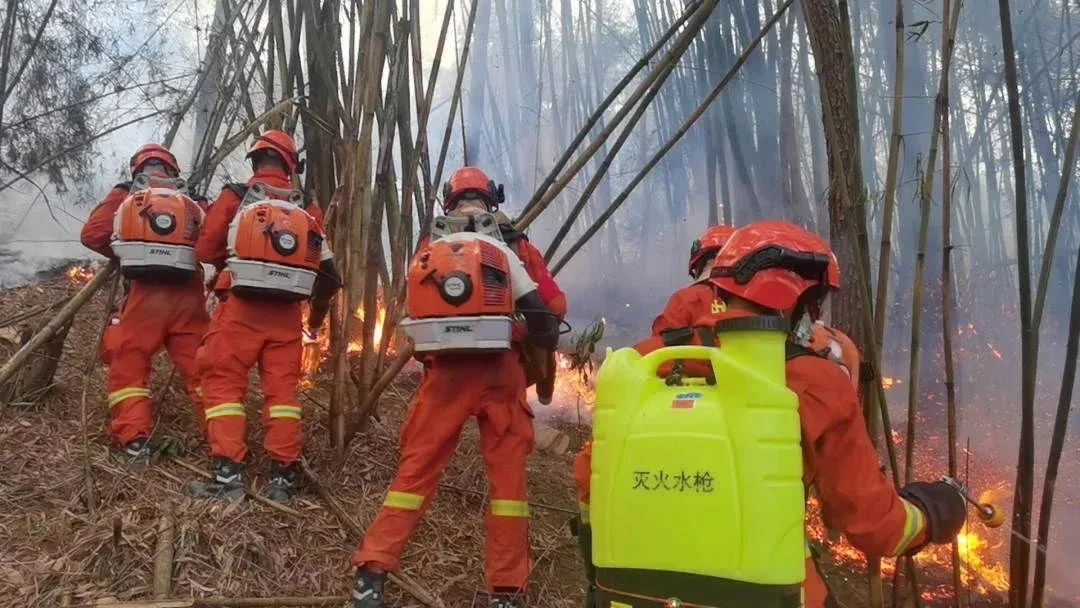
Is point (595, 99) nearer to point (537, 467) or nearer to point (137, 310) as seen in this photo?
point (537, 467)

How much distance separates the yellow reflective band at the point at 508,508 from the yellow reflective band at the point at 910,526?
4.87 feet

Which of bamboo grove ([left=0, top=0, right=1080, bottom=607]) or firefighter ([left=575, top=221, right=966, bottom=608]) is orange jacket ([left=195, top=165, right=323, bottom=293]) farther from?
firefighter ([left=575, top=221, right=966, bottom=608])

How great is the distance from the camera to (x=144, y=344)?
3.64 metres

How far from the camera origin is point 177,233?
11.8ft

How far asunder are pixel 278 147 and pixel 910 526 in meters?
3.13

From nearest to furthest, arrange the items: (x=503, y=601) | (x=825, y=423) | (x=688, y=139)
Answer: (x=825, y=423), (x=503, y=601), (x=688, y=139)

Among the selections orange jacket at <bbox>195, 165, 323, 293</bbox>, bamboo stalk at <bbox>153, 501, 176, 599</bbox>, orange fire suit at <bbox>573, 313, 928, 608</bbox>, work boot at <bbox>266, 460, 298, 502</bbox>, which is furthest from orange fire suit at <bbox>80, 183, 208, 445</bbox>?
orange fire suit at <bbox>573, 313, 928, 608</bbox>

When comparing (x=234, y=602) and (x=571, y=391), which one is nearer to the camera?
(x=234, y=602)

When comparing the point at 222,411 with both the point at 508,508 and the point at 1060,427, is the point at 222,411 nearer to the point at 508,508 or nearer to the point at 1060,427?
the point at 508,508

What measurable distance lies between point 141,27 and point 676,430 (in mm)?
7521

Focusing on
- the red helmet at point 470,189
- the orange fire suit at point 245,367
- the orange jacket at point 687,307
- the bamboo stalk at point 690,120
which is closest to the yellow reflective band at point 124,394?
the orange fire suit at point 245,367

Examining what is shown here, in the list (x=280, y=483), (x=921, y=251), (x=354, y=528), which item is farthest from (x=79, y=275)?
(x=921, y=251)

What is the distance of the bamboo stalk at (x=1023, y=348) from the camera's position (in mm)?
2371

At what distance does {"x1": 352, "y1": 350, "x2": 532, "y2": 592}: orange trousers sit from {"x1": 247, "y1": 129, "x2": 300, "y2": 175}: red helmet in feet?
4.80
